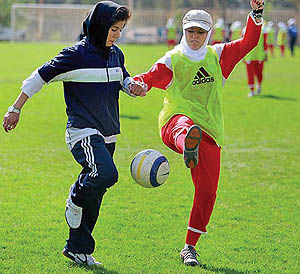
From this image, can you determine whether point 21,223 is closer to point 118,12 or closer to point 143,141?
point 118,12

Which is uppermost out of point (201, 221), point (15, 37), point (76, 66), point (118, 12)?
point (118, 12)

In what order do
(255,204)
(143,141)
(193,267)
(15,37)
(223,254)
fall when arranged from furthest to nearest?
(15,37) < (143,141) < (255,204) < (223,254) < (193,267)

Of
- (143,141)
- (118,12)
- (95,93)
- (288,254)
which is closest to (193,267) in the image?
(288,254)

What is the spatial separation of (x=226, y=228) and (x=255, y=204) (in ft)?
4.03

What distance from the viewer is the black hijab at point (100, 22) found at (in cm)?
547

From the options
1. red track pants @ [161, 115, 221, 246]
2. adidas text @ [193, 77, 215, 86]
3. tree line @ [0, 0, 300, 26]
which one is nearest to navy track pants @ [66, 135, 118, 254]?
red track pants @ [161, 115, 221, 246]

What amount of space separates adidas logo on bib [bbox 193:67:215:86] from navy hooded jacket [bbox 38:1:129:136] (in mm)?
749

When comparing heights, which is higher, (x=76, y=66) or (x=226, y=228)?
(x=76, y=66)

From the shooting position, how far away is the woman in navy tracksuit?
18.0 feet

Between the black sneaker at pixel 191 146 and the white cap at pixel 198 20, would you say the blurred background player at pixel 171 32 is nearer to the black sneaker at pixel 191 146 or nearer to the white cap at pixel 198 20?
the white cap at pixel 198 20

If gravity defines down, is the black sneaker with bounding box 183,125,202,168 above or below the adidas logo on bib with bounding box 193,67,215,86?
below

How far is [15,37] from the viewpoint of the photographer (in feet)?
185

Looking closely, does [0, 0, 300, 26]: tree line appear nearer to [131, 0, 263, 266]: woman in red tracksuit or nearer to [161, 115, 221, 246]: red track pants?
[131, 0, 263, 266]: woman in red tracksuit

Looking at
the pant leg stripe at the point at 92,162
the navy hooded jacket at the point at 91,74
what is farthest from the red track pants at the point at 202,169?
the pant leg stripe at the point at 92,162
